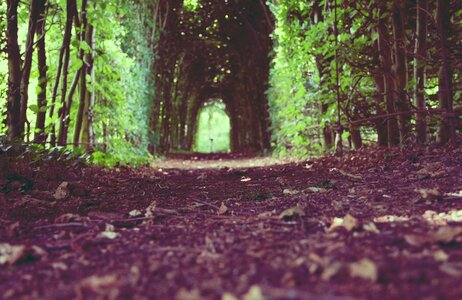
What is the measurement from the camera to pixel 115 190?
11.9 feet

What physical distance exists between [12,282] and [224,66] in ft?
81.5

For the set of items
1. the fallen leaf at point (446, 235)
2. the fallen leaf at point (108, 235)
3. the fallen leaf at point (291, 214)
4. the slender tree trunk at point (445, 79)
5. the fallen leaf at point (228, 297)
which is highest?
the slender tree trunk at point (445, 79)

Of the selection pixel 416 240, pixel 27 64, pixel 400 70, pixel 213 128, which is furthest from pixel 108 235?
pixel 213 128

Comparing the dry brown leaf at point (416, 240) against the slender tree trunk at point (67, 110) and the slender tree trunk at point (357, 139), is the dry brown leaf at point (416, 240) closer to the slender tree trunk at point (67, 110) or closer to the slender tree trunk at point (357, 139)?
the slender tree trunk at point (67, 110)

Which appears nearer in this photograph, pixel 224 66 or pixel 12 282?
pixel 12 282

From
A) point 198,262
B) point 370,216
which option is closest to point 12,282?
point 198,262

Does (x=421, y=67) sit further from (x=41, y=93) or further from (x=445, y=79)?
(x=41, y=93)

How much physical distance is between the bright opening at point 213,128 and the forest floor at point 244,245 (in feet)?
132

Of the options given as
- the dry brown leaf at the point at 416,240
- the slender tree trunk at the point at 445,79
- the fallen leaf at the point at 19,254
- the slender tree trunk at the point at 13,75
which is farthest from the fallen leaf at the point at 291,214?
the slender tree trunk at the point at 13,75

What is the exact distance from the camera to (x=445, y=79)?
3668 millimetres


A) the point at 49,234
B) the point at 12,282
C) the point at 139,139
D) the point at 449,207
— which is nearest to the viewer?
the point at 12,282

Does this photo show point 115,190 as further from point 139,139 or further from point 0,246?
point 139,139

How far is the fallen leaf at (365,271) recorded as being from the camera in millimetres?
1004

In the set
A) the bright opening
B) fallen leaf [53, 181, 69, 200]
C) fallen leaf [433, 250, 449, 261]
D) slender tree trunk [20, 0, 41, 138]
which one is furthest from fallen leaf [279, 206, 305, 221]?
the bright opening
